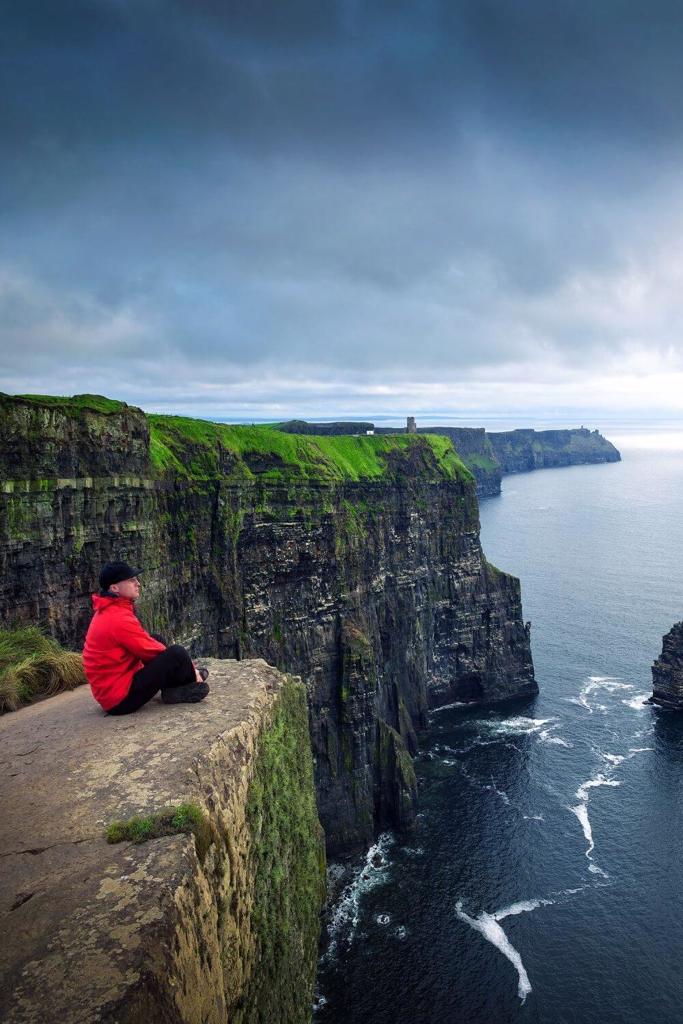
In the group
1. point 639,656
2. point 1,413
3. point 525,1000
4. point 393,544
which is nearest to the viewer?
point 1,413

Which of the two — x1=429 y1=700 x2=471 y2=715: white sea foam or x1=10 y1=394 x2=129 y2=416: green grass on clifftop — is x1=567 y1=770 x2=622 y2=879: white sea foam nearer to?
x1=429 y1=700 x2=471 y2=715: white sea foam

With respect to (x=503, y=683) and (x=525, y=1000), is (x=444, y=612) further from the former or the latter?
(x=525, y=1000)

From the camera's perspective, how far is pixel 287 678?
50.1 feet

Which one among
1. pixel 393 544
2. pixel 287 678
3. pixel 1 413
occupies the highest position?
pixel 1 413

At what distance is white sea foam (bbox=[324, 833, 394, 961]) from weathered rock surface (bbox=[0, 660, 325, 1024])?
3661cm

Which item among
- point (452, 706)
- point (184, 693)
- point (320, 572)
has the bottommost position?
point (452, 706)

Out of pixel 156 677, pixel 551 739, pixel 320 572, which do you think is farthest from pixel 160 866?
pixel 551 739

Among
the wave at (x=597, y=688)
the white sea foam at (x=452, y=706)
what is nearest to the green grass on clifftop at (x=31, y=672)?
the white sea foam at (x=452, y=706)

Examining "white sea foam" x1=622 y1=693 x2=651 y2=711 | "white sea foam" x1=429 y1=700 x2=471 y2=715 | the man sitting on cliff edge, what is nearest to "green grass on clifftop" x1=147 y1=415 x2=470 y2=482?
the man sitting on cliff edge

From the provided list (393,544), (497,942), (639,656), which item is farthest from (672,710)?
(497,942)

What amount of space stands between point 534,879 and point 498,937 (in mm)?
7285

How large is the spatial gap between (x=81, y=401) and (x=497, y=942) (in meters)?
45.0

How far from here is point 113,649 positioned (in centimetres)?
1225

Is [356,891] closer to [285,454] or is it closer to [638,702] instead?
[285,454]
